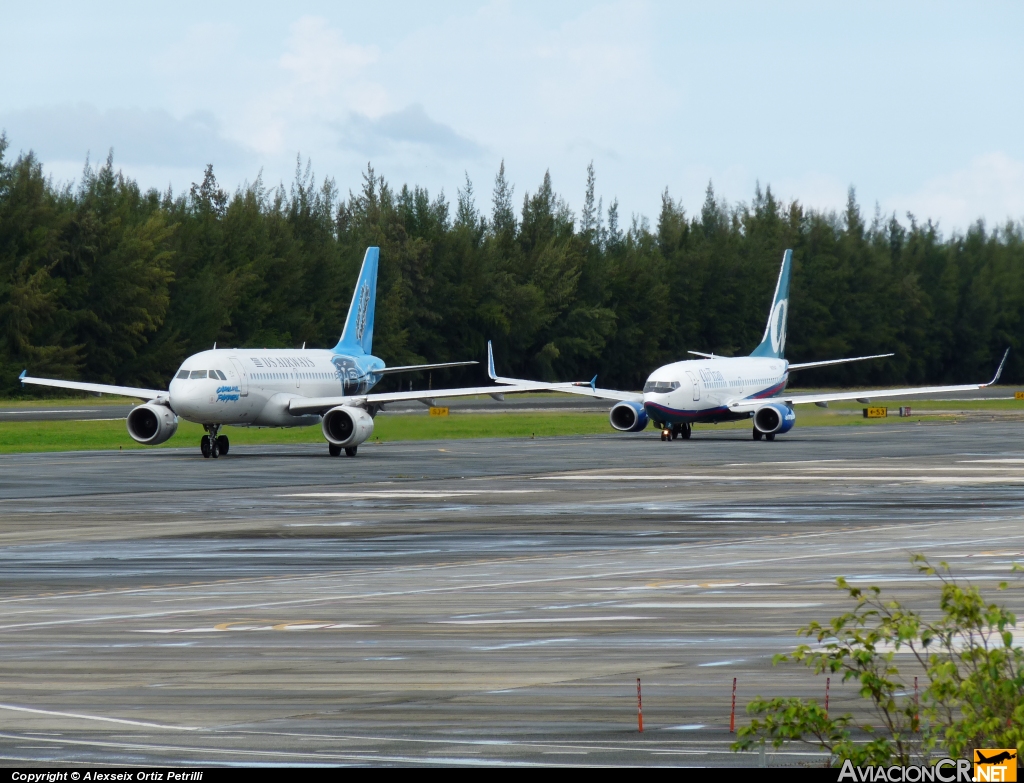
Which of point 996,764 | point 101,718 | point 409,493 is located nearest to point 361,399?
point 409,493

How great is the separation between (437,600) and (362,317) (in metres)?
46.3

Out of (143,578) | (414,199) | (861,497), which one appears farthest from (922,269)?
(143,578)

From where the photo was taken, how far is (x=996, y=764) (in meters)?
7.68

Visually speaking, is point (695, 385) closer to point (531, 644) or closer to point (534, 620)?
point (534, 620)

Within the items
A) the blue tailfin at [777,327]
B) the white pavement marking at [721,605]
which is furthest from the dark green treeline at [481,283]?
the white pavement marking at [721,605]

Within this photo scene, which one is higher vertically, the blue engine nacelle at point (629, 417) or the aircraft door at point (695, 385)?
the aircraft door at point (695, 385)

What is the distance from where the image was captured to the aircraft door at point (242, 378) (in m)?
51.1

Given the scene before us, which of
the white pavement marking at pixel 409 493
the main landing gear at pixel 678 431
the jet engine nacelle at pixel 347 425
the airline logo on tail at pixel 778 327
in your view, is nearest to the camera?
the white pavement marking at pixel 409 493

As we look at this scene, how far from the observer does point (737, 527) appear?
28578 mm

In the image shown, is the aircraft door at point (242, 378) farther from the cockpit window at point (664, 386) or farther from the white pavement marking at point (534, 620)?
the white pavement marking at point (534, 620)

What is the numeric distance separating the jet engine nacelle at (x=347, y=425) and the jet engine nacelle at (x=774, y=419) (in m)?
18.7

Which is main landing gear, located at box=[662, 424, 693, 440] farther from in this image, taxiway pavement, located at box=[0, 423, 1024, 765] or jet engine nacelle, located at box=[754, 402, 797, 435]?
taxiway pavement, located at box=[0, 423, 1024, 765]

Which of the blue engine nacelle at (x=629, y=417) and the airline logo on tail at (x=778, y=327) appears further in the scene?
the airline logo on tail at (x=778, y=327)

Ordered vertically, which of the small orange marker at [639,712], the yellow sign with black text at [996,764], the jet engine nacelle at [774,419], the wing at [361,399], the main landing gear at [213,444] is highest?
the wing at [361,399]
